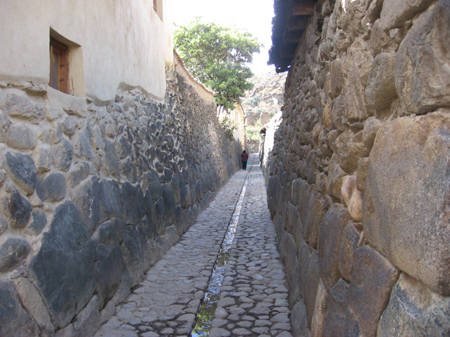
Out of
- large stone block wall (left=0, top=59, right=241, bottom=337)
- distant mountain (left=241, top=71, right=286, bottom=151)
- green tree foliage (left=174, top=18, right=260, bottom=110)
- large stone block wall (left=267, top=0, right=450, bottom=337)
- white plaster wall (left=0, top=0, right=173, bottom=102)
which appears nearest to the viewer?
large stone block wall (left=267, top=0, right=450, bottom=337)

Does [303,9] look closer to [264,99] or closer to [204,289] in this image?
[204,289]

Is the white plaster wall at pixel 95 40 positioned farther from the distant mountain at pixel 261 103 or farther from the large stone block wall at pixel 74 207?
the distant mountain at pixel 261 103

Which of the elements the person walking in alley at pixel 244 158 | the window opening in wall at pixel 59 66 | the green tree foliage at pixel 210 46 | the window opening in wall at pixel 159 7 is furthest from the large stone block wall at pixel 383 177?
the person walking in alley at pixel 244 158

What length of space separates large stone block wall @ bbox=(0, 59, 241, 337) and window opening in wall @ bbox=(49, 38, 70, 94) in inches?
6.1

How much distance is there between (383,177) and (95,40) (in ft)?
10.3

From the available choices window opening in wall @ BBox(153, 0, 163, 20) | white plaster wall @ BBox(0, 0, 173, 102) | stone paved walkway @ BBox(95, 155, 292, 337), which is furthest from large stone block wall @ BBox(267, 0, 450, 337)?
window opening in wall @ BBox(153, 0, 163, 20)

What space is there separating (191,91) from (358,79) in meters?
7.64

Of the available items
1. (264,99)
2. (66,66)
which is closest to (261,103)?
(264,99)

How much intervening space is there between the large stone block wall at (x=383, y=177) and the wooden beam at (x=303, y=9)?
974 millimetres

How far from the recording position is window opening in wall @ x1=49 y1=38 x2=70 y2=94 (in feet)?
10.1

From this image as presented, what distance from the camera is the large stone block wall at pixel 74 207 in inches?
89.7

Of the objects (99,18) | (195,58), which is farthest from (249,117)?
(99,18)

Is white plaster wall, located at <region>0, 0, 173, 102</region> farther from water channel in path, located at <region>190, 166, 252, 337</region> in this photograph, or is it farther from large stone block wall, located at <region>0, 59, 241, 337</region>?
water channel in path, located at <region>190, 166, 252, 337</region>

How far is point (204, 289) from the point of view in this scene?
13.3 feet
